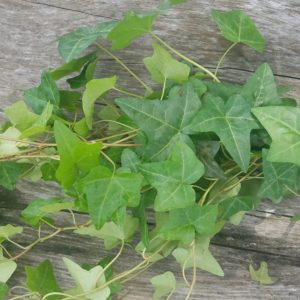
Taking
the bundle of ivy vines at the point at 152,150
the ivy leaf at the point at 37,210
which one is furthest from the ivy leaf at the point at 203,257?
the ivy leaf at the point at 37,210

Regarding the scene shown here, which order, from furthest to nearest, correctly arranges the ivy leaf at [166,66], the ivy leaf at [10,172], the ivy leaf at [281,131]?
the ivy leaf at [10,172], the ivy leaf at [166,66], the ivy leaf at [281,131]

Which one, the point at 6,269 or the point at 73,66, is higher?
the point at 73,66

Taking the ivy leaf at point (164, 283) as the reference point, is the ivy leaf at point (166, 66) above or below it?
above

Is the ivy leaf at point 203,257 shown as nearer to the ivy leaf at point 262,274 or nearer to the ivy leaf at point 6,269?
the ivy leaf at point 262,274

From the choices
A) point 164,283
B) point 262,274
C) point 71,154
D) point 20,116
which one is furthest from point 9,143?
point 262,274

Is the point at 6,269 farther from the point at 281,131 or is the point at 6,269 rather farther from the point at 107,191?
the point at 281,131

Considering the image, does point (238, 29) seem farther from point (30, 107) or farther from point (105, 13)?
point (30, 107)

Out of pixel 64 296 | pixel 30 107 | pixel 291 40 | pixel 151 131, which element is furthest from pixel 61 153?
pixel 291 40

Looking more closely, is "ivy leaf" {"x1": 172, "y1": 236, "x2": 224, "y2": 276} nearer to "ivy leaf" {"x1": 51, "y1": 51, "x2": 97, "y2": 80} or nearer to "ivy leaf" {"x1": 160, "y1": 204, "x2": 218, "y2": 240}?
"ivy leaf" {"x1": 160, "y1": 204, "x2": 218, "y2": 240}
